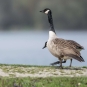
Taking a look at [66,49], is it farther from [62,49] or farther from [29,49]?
[29,49]

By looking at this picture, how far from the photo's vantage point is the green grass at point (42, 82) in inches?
475

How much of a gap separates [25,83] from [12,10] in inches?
2746

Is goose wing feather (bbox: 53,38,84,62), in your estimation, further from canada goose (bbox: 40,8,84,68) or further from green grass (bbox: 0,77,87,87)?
green grass (bbox: 0,77,87,87)

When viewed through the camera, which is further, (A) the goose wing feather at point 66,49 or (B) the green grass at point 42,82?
(A) the goose wing feather at point 66,49

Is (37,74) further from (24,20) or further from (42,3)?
(24,20)

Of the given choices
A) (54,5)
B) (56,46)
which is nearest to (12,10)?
(54,5)

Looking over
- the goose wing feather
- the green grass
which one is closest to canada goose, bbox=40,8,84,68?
the goose wing feather

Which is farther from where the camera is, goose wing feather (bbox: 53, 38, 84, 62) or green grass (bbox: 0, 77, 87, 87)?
goose wing feather (bbox: 53, 38, 84, 62)

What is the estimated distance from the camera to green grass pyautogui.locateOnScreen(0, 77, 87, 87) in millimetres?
12070

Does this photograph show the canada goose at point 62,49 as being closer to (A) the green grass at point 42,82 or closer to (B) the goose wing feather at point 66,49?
(B) the goose wing feather at point 66,49

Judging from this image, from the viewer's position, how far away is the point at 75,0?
75562 mm

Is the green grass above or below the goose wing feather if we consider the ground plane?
below

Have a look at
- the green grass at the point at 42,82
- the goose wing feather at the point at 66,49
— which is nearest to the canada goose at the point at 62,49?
the goose wing feather at the point at 66,49

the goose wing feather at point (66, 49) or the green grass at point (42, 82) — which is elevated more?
the goose wing feather at point (66, 49)
